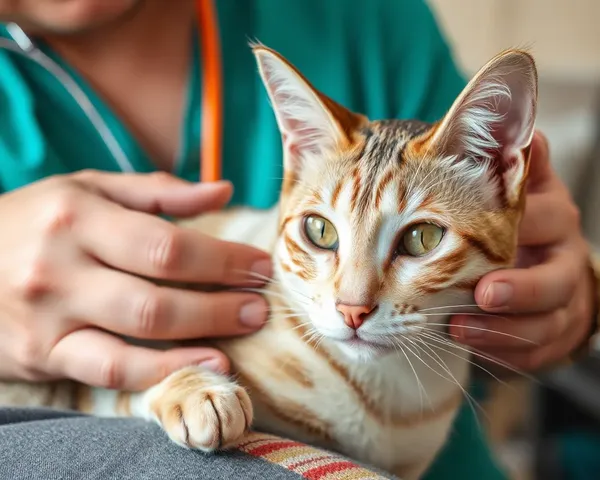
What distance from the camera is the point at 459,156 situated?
64cm

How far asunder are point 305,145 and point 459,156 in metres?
Answer: 0.17

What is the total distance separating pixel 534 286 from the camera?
654 millimetres

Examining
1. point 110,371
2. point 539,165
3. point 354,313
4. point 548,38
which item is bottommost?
point 110,371

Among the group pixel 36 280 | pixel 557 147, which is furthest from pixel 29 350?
pixel 557 147

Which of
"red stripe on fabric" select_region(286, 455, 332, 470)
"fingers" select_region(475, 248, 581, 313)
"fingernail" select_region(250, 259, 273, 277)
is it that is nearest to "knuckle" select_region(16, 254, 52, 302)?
"fingernail" select_region(250, 259, 273, 277)

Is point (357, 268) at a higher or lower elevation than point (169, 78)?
lower

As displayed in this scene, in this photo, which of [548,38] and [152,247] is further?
[548,38]

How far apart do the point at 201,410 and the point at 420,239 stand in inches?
10.0

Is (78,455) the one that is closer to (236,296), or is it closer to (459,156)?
(236,296)

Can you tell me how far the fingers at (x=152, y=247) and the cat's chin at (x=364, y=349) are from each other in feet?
0.51

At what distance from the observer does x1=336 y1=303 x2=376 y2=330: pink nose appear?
1.88 ft

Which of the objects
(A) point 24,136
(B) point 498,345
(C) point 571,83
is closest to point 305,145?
(B) point 498,345

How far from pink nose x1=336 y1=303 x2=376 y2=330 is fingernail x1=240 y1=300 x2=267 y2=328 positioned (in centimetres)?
15

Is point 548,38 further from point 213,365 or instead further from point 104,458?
point 104,458
